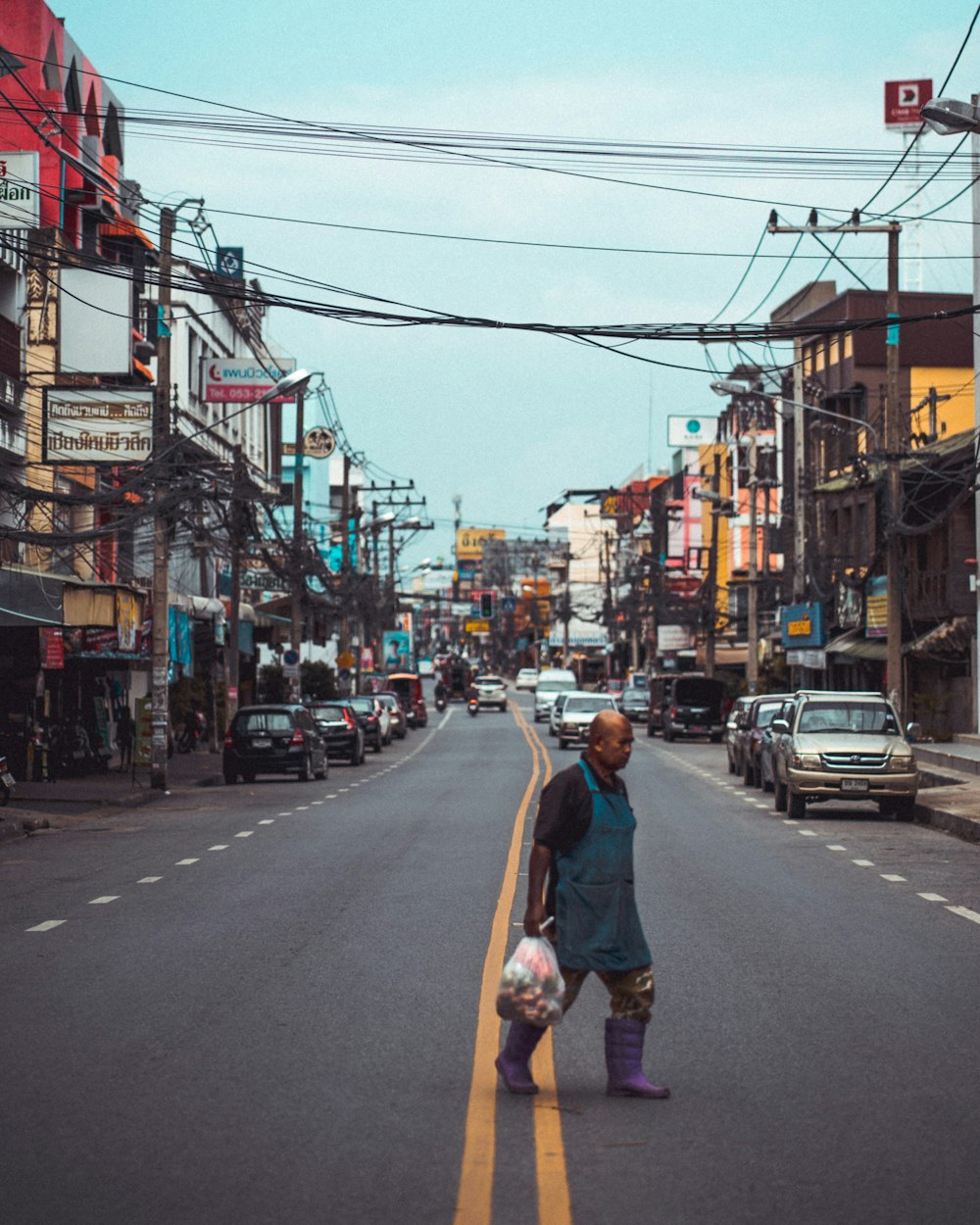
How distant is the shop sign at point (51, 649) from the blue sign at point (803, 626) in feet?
108

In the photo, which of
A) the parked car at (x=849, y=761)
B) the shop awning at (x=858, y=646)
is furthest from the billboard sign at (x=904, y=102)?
the parked car at (x=849, y=761)

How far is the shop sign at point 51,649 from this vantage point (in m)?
33.2

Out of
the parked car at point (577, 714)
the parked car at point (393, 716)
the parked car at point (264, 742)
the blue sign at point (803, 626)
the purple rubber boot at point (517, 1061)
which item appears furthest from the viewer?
the parked car at point (393, 716)

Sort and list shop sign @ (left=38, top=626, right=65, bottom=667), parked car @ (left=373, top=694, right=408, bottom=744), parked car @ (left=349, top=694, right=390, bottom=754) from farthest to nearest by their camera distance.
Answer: parked car @ (left=373, top=694, right=408, bottom=744) → parked car @ (left=349, top=694, right=390, bottom=754) → shop sign @ (left=38, top=626, right=65, bottom=667)

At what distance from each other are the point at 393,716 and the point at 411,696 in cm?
1713

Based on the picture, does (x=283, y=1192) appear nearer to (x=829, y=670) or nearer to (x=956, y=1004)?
(x=956, y=1004)

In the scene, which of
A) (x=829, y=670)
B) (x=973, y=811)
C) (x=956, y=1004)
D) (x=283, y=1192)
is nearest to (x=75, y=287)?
(x=973, y=811)

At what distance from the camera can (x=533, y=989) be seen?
24.8 feet

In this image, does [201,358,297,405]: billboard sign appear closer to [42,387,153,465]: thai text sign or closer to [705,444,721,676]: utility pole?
[42,387,153,465]: thai text sign

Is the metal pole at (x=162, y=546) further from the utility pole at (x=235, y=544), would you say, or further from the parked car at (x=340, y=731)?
the parked car at (x=340, y=731)

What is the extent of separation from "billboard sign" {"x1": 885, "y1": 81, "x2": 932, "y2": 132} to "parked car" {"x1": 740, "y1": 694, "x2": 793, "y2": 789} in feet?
76.5

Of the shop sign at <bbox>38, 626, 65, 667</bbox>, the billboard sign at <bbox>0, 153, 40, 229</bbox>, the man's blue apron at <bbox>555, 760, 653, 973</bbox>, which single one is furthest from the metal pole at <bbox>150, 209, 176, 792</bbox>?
the man's blue apron at <bbox>555, 760, 653, 973</bbox>

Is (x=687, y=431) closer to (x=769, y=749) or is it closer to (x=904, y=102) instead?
(x=904, y=102)

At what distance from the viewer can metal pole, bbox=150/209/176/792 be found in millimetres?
32750
